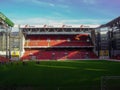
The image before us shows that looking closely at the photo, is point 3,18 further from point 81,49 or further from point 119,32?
point 81,49

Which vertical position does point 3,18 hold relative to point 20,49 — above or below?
above

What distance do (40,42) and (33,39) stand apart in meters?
2.29

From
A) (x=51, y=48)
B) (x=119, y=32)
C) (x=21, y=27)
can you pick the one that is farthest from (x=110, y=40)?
(x=21, y=27)

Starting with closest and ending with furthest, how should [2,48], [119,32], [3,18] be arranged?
1. [3,18]
2. [119,32]
3. [2,48]

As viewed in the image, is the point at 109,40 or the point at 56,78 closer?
the point at 56,78

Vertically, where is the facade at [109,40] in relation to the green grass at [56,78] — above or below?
above

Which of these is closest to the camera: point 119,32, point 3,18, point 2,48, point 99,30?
point 3,18

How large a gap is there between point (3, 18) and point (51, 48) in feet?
118

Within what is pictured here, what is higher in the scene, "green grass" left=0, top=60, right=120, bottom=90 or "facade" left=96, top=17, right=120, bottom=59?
"facade" left=96, top=17, right=120, bottom=59

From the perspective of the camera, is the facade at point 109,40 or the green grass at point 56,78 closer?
the green grass at point 56,78

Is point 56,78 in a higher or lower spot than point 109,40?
lower

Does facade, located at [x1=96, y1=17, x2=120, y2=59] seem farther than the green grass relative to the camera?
Yes

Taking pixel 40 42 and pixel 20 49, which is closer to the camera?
pixel 20 49

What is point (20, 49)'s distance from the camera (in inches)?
3282
